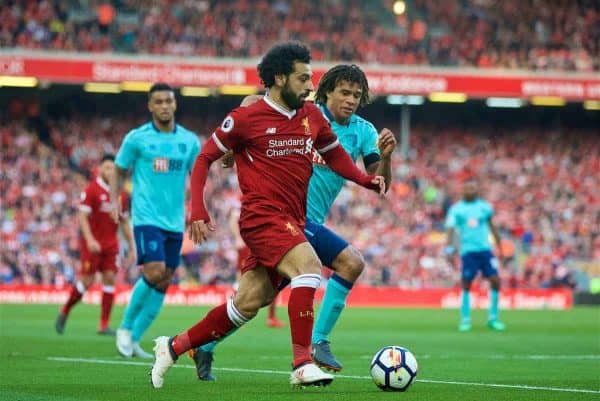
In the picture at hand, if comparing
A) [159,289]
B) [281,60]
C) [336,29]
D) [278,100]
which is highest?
[336,29]

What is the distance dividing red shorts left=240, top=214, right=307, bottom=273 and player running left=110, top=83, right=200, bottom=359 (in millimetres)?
3924

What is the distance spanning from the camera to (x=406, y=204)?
37.9 meters

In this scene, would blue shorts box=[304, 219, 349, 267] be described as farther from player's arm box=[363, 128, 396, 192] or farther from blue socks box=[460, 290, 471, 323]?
blue socks box=[460, 290, 471, 323]

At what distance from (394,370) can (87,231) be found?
335 inches

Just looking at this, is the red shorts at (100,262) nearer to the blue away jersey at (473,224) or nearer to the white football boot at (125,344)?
the white football boot at (125,344)

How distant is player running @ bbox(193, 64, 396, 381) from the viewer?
9664 mm

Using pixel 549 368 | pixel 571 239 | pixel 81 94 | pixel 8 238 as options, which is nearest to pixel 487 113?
pixel 571 239

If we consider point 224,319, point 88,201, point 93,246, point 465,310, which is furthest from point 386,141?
point 465,310

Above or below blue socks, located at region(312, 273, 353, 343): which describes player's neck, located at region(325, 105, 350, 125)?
above

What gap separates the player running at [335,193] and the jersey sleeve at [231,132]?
4.84 feet

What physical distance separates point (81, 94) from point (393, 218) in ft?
38.3

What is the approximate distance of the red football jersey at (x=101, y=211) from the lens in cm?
1675

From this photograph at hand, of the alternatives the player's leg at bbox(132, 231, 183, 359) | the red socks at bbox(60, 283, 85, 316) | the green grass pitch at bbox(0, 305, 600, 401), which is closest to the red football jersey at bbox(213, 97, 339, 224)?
the green grass pitch at bbox(0, 305, 600, 401)

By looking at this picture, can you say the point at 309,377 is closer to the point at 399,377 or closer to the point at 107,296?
the point at 399,377
